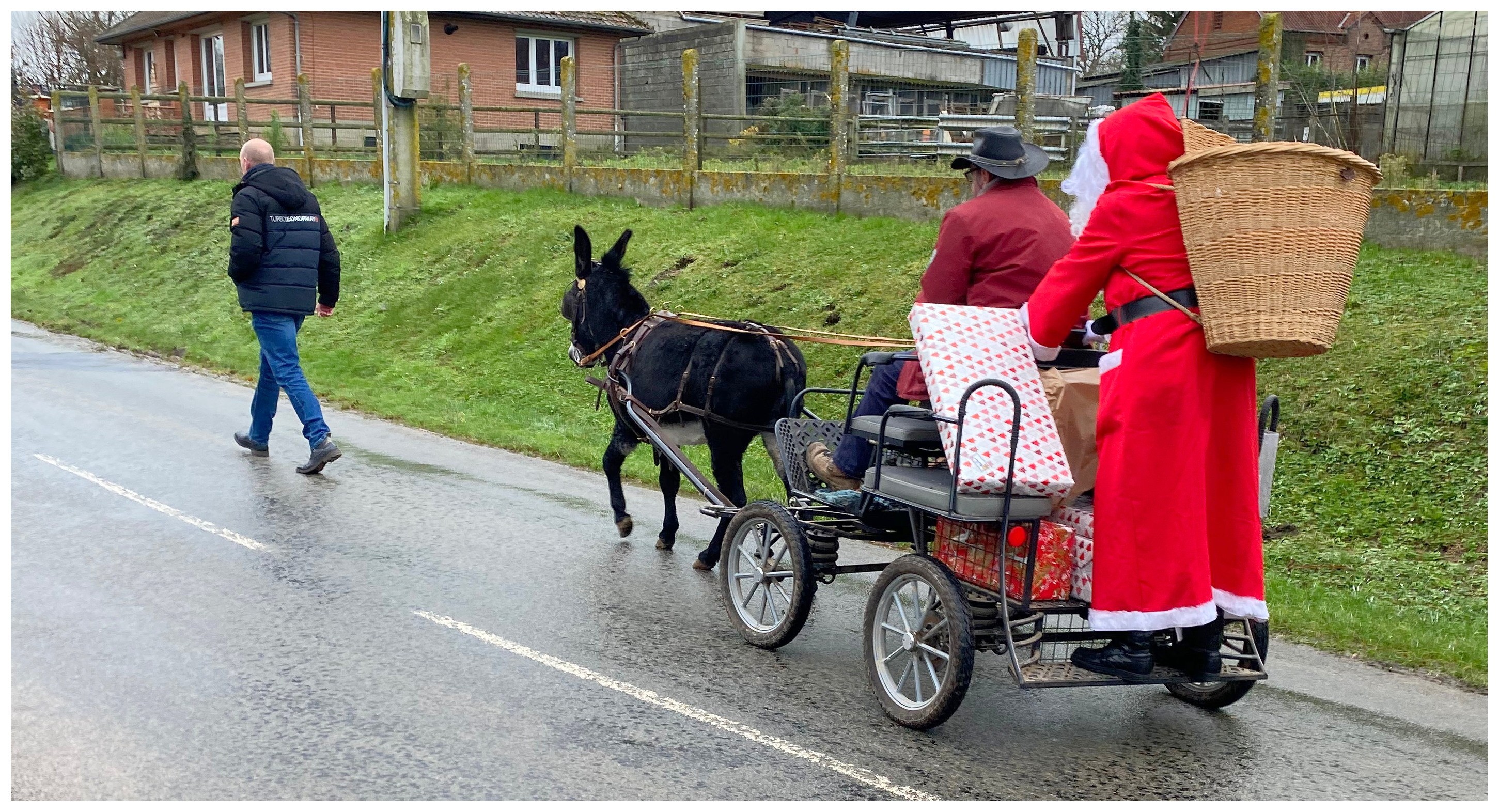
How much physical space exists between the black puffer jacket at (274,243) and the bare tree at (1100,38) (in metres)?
29.4

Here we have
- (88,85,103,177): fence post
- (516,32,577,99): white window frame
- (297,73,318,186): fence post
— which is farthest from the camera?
(516,32,577,99): white window frame

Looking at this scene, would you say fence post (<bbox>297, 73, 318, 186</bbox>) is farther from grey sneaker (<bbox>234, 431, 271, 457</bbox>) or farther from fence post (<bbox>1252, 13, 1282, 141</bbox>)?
fence post (<bbox>1252, 13, 1282, 141</bbox>)

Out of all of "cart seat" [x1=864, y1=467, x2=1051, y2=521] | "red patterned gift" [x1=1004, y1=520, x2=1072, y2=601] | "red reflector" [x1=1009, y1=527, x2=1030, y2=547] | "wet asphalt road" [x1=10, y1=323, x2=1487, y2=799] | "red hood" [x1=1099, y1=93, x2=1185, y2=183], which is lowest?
"wet asphalt road" [x1=10, y1=323, x2=1487, y2=799]

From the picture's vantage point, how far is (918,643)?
5.14 m

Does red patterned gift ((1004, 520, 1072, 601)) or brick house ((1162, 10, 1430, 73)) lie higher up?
brick house ((1162, 10, 1430, 73))

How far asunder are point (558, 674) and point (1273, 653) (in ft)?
11.1

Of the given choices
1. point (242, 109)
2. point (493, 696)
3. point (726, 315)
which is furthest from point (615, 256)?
point (242, 109)

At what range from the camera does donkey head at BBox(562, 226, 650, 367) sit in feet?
26.6

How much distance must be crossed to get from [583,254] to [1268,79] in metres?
7.48

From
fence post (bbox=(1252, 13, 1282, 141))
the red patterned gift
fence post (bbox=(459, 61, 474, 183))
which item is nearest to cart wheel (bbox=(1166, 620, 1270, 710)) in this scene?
the red patterned gift

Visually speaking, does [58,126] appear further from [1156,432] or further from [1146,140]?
[1156,432]

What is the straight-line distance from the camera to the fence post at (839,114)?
1583 centimetres

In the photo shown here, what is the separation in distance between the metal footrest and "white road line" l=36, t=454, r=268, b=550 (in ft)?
15.5

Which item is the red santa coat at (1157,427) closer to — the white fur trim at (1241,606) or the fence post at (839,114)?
the white fur trim at (1241,606)
